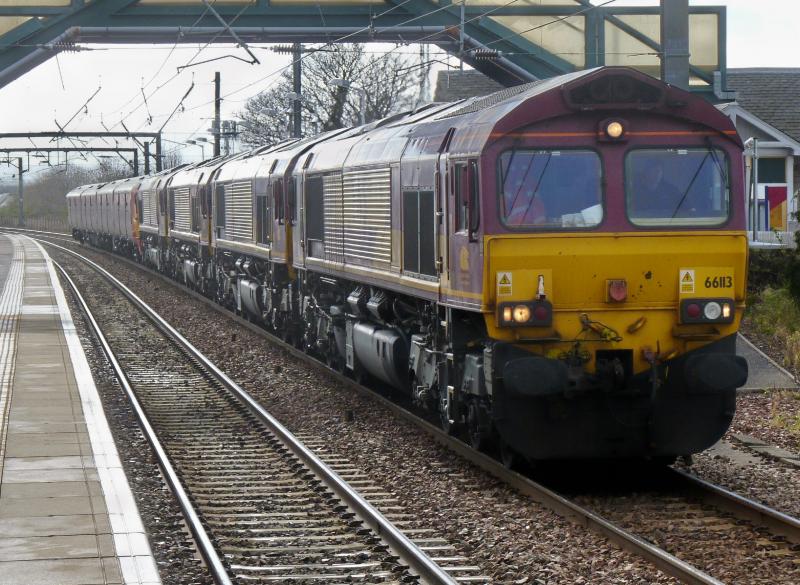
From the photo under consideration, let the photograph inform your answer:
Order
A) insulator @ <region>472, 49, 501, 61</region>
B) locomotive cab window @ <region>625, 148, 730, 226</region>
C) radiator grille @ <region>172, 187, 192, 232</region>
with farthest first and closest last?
radiator grille @ <region>172, 187, 192, 232</region>, insulator @ <region>472, 49, 501, 61</region>, locomotive cab window @ <region>625, 148, 730, 226</region>

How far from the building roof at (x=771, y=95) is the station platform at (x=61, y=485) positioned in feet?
65.7

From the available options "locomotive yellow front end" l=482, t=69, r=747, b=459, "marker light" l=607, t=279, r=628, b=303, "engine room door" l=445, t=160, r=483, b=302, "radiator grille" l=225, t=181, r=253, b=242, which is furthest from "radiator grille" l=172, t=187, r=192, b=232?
"marker light" l=607, t=279, r=628, b=303

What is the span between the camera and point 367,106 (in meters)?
65.5

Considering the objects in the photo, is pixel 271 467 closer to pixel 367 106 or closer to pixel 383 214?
pixel 383 214

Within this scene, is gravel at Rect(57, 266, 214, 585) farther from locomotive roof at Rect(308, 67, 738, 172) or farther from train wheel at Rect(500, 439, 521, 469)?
locomotive roof at Rect(308, 67, 738, 172)

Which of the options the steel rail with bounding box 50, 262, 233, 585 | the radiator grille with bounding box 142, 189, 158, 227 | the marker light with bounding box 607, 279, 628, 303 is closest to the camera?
the steel rail with bounding box 50, 262, 233, 585

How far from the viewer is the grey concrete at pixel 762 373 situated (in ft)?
51.5

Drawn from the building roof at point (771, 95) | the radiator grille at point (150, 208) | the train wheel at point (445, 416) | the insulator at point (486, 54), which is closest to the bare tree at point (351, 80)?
the radiator grille at point (150, 208)

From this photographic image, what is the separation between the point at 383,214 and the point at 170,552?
606 cm

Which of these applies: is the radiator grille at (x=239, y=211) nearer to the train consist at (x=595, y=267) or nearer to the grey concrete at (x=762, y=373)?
the grey concrete at (x=762, y=373)

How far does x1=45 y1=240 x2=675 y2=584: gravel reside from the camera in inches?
326

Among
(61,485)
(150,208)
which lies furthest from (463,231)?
(150,208)

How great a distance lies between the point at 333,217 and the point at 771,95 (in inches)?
859

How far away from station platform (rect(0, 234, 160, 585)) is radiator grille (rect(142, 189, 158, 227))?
2146 centimetres
